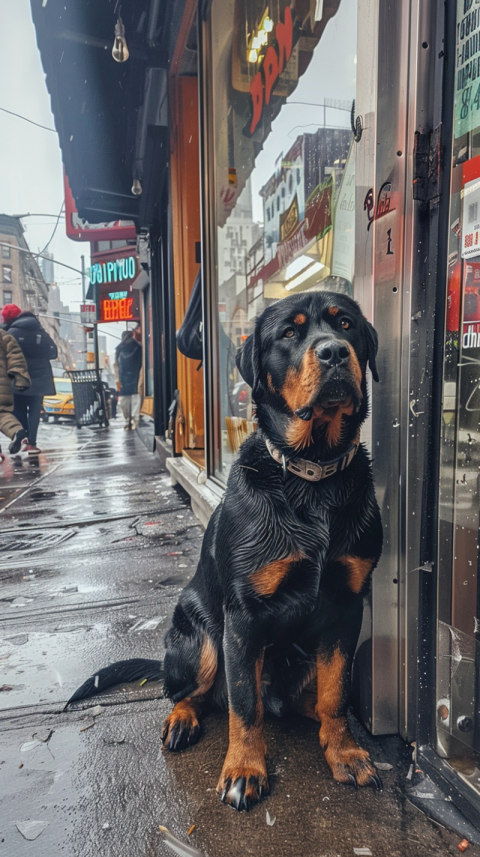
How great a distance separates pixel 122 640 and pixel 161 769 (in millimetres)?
901

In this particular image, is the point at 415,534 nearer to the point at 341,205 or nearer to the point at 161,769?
the point at 161,769

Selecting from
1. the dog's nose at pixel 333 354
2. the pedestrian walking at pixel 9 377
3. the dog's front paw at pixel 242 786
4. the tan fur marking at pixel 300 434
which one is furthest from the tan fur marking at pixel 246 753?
→ the pedestrian walking at pixel 9 377

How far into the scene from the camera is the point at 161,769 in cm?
160

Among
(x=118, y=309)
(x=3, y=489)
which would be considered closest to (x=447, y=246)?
(x=3, y=489)

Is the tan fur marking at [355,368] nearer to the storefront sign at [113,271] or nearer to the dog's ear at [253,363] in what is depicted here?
the dog's ear at [253,363]

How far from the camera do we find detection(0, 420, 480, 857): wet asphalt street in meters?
1.33

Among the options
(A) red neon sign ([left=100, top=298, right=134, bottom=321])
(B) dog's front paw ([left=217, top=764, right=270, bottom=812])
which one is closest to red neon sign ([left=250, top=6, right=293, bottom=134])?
(B) dog's front paw ([left=217, top=764, right=270, bottom=812])

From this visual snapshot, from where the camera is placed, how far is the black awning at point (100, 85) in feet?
15.4

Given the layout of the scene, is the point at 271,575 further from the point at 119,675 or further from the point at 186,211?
the point at 186,211

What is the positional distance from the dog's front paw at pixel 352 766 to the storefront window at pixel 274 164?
166 centimetres

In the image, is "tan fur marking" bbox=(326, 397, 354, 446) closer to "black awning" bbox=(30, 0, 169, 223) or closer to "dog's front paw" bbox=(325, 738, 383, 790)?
"dog's front paw" bbox=(325, 738, 383, 790)

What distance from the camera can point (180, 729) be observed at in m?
1.71

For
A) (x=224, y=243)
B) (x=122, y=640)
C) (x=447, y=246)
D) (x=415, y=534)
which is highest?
(x=224, y=243)

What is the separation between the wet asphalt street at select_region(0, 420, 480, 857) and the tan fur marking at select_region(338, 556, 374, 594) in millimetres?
566
